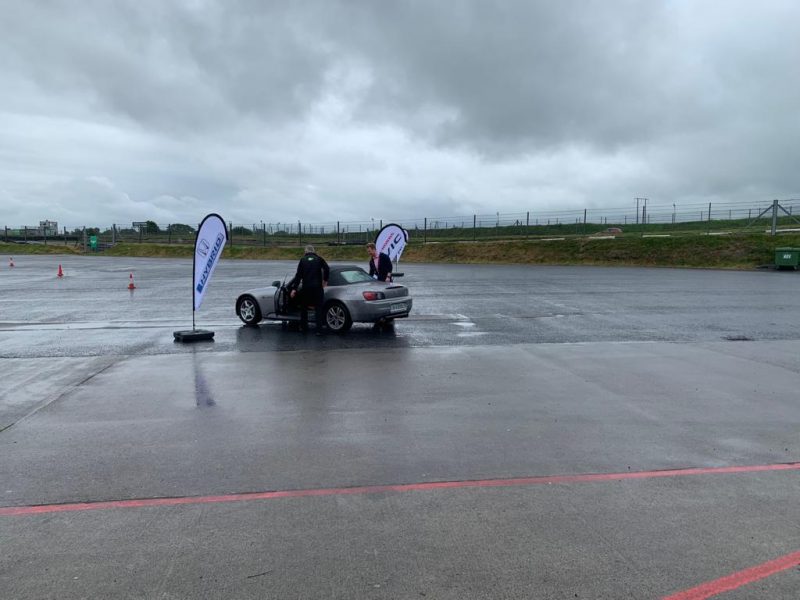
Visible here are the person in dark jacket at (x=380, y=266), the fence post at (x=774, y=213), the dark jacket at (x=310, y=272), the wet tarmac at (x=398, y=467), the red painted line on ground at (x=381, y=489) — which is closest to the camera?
the wet tarmac at (x=398, y=467)

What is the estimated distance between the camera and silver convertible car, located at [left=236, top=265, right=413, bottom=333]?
1110 cm

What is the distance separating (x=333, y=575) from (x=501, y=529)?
1038 millimetres

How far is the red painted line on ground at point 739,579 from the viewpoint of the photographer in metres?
2.95

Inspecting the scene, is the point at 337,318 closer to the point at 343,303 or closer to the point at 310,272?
the point at 343,303

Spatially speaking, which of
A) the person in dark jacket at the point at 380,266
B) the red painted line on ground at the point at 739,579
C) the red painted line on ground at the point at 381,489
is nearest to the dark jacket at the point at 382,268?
the person in dark jacket at the point at 380,266

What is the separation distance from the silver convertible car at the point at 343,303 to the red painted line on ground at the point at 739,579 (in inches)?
326

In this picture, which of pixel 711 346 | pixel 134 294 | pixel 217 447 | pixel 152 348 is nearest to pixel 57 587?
pixel 217 447

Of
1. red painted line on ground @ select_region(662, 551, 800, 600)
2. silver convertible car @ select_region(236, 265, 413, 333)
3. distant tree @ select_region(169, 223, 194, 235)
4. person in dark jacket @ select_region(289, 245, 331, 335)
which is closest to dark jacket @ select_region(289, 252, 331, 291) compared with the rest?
person in dark jacket @ select_region(289, 245, 331, 335)

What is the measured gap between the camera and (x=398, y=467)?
15.0ft

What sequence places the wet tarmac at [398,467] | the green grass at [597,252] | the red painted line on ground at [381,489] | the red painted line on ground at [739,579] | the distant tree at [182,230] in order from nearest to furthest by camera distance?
the red painted line on ground at [739,579] < the wet tarmac at [398,467] < the red painted line on ground at [381,489] < the green grass at [597,252] < the distant tree at [182,230]

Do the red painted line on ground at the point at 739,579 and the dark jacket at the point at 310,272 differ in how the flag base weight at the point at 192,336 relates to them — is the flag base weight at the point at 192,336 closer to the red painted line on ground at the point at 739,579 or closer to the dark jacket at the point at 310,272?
the dark jacket at the point at 310,272

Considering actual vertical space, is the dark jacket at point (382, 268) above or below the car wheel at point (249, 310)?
above

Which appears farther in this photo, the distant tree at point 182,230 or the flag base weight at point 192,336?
the distant tree at point 182,230

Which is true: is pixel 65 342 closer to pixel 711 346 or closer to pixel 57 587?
Result: pixel 57 587
